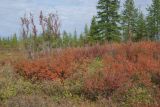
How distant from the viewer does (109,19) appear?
46156 millimetres

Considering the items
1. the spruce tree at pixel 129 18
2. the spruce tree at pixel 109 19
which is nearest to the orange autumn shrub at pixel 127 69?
Answer: the spruce tree at pixel 109 19

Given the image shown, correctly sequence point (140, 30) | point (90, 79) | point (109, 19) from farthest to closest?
point (140, 30)
point (109, 19)
point (90, 79)

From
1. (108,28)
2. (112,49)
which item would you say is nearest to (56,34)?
(108,28)

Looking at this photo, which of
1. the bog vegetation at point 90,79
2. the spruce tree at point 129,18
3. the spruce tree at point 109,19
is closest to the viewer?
the bog vegetation at point 90,79

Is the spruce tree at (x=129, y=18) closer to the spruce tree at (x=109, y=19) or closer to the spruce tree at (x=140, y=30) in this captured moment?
the spruce tree at (x=140, y=30)

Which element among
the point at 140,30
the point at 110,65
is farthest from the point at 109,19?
the point at 110,65

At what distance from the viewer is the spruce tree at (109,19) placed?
45312 millimetres

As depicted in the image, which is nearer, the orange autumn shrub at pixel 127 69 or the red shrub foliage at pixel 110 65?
the orange autumn shrub at pixel 127 69

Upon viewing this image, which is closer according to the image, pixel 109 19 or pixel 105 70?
pixel 105 70

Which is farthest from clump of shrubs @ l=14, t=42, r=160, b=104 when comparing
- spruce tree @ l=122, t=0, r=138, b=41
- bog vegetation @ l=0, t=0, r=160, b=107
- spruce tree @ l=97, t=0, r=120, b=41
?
spruce tree @ l=122, t=0, r=138, b=41

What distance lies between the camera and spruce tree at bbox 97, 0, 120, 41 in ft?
149

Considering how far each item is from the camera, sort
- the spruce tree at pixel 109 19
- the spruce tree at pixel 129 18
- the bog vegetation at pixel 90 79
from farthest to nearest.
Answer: the spruce tree at pixel 129 18 < the spruce tree at pixel 109 19 < the bog vegetation at pixel 90 79

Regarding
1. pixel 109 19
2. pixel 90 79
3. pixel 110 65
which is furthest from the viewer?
pixel 109 19

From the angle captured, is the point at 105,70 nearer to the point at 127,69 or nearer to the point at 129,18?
the point at 127,69
